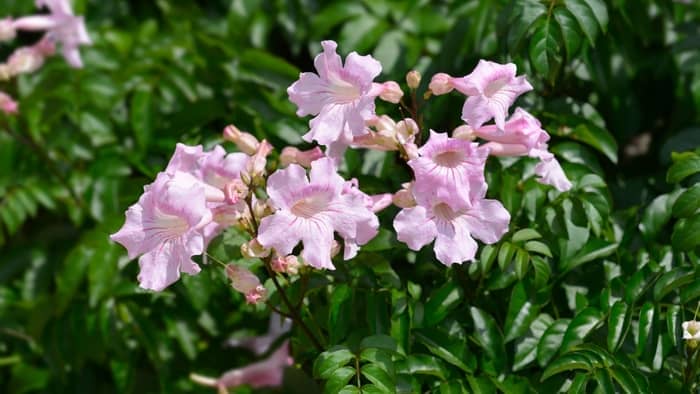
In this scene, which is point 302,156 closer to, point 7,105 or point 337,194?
point 337,194

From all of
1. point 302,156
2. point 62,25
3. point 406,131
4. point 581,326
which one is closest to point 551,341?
point 581,326

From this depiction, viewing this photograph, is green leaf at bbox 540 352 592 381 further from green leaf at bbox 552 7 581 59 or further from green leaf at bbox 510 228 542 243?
green leaf at bbox 552 7 581 59

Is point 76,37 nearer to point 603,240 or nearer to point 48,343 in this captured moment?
point 48,343

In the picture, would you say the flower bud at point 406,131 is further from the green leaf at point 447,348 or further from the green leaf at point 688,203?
the green leaf at point 688,203

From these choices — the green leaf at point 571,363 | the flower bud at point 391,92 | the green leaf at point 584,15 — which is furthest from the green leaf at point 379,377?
the green leaf at point 584,15

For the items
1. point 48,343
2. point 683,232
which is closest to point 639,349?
point 683,232

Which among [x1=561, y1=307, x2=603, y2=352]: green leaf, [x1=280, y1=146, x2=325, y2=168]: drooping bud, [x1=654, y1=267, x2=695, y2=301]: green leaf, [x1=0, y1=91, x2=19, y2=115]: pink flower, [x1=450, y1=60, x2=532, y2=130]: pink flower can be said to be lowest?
[x1=0, y1=91, x2=19, y2=115]: pink flower

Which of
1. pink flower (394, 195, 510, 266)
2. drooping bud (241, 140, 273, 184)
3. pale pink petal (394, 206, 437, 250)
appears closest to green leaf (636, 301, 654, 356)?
pink flower (394, 195, 510, 266)
